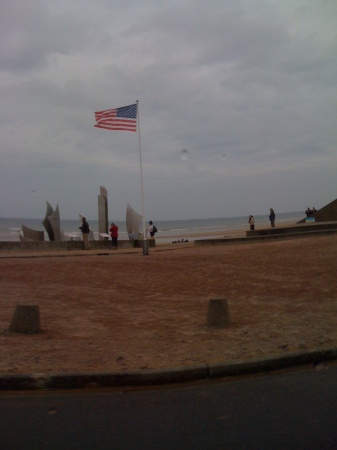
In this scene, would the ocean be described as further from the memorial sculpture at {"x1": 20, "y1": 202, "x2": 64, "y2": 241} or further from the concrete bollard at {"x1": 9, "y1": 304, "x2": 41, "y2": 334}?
the concrete bollard at {"x1": 9, "y1": 304, "x2": 41, "y2": 334}

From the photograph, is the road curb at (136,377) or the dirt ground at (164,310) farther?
the dirt ground at (164,310)

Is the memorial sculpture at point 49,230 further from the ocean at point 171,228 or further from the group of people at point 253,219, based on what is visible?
the group of people at point 253,219

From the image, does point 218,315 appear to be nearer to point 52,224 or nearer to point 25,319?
point 25,319

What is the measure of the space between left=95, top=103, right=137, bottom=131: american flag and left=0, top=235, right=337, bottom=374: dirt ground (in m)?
6.48

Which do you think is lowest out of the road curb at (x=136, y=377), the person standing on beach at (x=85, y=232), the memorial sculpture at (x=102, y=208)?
the road curb at (x=136, y=377)

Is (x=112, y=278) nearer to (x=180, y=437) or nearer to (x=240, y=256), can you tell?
(x=240, y=256)

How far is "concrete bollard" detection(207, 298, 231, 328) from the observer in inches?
351

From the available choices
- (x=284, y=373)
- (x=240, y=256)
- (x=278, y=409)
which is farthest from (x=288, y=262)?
(x=278, y=409)

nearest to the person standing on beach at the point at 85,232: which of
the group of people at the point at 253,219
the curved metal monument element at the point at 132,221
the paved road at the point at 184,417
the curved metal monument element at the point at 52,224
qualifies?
the curved metal monument element at the point at 52,224

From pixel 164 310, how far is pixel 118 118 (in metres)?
13.9

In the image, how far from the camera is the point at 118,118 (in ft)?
75.7

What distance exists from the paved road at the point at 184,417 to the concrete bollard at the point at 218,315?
247 cm

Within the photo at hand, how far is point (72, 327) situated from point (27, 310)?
1.06 metres

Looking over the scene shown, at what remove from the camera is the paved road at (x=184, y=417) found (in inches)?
180
